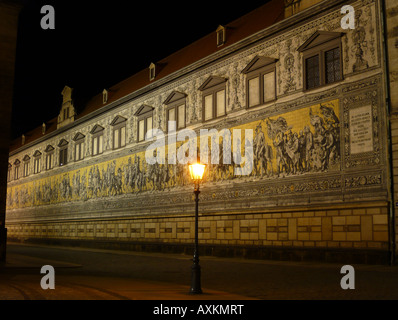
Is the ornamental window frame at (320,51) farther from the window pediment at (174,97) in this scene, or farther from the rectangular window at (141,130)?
the rectangular window at (141,130)

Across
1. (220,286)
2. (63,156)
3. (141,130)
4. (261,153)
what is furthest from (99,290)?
(63,156)

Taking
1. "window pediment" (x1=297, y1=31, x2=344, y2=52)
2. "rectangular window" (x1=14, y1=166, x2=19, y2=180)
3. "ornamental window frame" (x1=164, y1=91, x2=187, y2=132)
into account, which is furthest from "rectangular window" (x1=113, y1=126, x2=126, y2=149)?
"rectangular window" (x1=14, y1=166, x2=19, y2=180)

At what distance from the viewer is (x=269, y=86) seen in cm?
2300

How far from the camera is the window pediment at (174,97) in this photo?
2872 centimetres

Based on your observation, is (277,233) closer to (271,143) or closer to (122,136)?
(271,143)

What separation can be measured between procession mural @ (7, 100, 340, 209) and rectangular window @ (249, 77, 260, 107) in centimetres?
107

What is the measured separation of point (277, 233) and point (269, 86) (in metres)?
6.64

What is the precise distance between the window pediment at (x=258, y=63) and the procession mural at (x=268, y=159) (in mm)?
2596

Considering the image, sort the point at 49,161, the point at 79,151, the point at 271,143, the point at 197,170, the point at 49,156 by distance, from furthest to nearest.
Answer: the point at 49,156 < the point at 49,161 < the point at 79,151 < the point at 271,143 < the point at 197,170

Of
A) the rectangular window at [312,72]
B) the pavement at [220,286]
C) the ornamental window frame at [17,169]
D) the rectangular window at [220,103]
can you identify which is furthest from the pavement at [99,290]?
the ornamental window frame at [17,169]

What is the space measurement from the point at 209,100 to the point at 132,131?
8122 mm

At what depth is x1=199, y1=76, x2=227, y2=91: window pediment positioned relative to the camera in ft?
84.7
